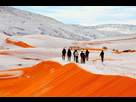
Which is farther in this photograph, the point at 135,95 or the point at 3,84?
the point at 3,84

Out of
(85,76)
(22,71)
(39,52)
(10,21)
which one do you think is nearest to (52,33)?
(10,21)

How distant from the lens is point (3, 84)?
1409 cm

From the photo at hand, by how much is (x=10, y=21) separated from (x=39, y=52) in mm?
114827

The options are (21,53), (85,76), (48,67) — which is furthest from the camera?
(21,53)

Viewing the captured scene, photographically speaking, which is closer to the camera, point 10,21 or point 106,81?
point 106,81

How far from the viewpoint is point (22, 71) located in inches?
691

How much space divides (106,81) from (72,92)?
64.2 inches

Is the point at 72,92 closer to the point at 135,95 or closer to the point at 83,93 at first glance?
the point at 83,93

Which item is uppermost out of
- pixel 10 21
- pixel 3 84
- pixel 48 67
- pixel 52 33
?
pixel 10 21

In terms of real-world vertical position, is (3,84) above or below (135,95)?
below
